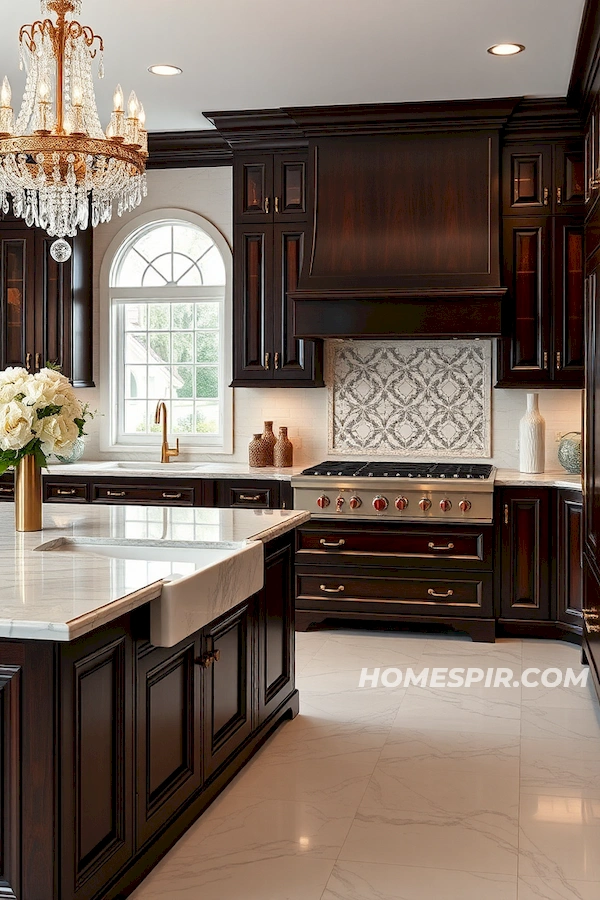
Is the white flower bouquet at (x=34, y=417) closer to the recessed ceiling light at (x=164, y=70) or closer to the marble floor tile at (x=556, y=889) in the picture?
the marble floor tile at (x=556, y=889)

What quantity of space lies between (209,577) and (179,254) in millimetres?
4178

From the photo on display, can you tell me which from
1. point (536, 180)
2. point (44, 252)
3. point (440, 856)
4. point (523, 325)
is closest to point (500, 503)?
point (523, 325)

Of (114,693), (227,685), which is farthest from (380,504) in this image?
(114,693)

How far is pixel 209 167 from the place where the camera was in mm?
6457

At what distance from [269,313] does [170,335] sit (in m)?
0.99

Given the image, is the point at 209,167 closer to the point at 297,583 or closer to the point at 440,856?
the point at 297,583

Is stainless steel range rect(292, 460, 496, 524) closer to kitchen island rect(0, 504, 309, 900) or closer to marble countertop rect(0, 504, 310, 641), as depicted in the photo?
marble countertop rect(0, 504, 310, 641)

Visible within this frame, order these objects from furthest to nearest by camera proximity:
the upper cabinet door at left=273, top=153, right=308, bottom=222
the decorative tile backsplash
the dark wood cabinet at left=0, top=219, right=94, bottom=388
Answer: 1. the dark wood cabinet at left=0, top=219, right=94, bottom=388
2. the decorative tile backsplash
3. the upper cabinet door at left=273, top=153, right=308, bottom=222

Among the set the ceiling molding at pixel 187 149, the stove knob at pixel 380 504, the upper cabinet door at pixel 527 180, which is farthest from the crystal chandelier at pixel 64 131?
the upper cabinet door at pixel 527 180

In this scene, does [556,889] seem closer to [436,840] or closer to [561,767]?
[436,840]

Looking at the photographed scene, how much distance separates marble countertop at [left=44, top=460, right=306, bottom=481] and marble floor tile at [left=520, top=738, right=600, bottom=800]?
7.71 feet

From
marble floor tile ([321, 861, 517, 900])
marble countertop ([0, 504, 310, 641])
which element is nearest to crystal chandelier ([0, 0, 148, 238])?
marble countertop ([0, 504, 310, 641])

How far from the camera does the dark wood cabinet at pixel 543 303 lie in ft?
18.4

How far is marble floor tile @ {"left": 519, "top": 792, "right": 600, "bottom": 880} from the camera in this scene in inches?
112
